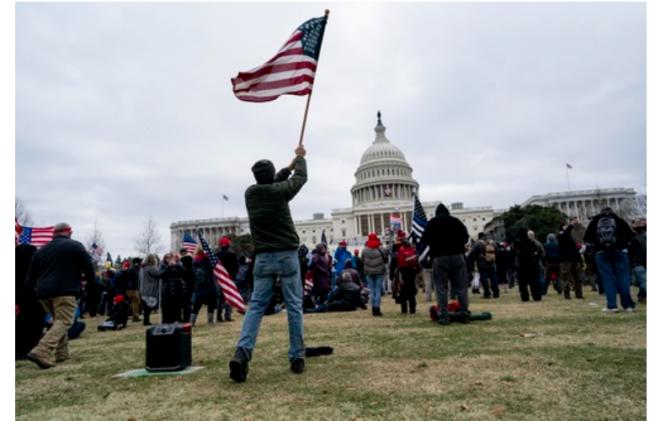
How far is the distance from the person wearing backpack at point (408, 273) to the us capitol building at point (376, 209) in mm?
90532

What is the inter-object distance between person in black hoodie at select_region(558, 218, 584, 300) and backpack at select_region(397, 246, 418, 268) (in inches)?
210

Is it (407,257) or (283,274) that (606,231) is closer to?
(407,257)

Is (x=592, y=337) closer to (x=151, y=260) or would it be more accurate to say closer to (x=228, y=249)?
(x=228, y=249)

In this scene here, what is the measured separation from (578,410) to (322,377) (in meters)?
2.15

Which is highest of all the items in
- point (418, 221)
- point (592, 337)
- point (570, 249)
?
point (418, 221)

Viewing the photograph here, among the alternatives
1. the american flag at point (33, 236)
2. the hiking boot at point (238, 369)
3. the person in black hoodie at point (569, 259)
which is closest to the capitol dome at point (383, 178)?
the person in black hoodie at point (569, 259)

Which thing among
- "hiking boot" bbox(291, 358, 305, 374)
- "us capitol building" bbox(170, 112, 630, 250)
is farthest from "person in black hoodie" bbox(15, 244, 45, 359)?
"us capitol building" bbox(170, 112, 630, 250)

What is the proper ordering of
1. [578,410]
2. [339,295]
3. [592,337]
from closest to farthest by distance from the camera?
[578,410], [592,337], [339,295]

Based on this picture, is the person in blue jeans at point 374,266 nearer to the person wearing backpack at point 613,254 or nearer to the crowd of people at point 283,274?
the crowd of people at point 283,274

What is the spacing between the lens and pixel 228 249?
39.8ft

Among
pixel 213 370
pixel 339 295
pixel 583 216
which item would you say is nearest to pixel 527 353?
pixel 213 370

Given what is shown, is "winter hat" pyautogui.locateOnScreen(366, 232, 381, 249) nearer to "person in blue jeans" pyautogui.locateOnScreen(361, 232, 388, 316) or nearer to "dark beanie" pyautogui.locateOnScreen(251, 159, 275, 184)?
"person in blue jeans" pyautogui.locateOnScreen(361, 232, 388, 316)

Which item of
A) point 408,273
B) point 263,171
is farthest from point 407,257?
point 263,171

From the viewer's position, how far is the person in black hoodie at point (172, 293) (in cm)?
1012
